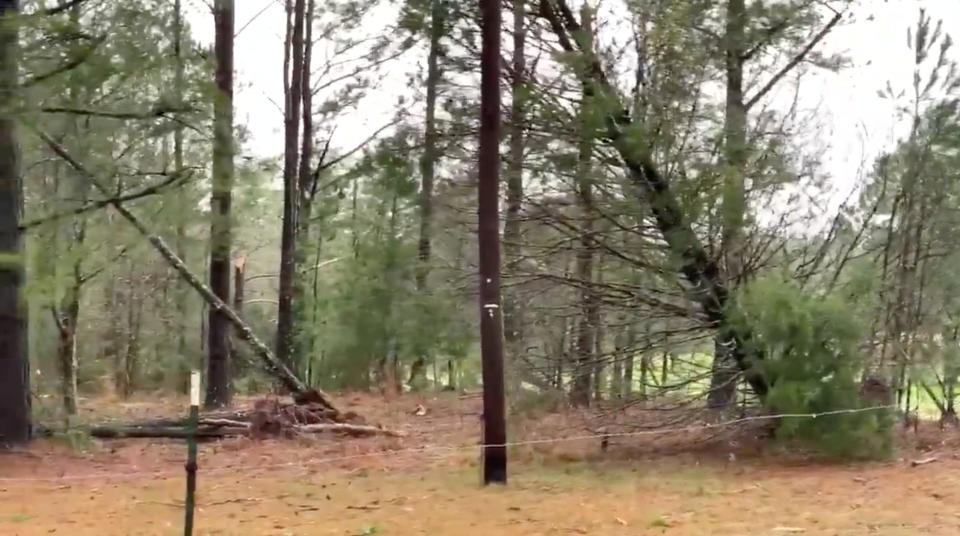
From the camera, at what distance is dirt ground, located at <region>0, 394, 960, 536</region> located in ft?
22.4

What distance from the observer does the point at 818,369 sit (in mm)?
9266

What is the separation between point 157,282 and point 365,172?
1310 cm

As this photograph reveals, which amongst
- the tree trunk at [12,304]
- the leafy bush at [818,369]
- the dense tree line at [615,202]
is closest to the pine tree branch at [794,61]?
the dense tree line at [615,202]

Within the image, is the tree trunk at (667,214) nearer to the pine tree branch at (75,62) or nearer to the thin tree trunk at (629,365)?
Answer: the thin tree trunk at (629,365)

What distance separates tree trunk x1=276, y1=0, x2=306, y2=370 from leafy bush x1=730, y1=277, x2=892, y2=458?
1061 cm

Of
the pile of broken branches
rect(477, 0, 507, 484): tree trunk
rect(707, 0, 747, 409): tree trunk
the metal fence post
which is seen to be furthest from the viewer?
the pile of broken branches

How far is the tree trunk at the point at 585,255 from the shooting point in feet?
32.3

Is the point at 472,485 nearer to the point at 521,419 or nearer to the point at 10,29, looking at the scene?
the point at 521,419

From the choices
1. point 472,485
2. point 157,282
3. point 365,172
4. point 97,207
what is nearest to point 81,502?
point 97,207

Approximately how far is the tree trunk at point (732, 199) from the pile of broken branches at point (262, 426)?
434 centimetres

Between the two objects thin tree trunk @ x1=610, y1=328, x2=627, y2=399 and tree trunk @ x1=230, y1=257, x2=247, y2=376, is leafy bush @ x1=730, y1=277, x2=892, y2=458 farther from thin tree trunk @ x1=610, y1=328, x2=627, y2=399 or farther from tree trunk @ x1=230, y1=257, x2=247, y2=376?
tree trunk @ x1=230, y1=257, x2=247, y2=376

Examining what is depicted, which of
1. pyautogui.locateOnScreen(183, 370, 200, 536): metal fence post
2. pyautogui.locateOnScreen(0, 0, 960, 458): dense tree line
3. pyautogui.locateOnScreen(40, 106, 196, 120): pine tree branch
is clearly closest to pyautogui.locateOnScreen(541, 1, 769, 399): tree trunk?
pyautogui.locateOnScreen(0, 0, 960, 458): dense tree line

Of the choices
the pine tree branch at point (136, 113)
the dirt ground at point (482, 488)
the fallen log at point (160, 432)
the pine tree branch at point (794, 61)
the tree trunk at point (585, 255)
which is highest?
the pine tree branch at point (794, 61)

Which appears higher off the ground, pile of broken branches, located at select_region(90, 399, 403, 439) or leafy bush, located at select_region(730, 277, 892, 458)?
leafy bush, located at select_region(730, 277, 892, 458)
